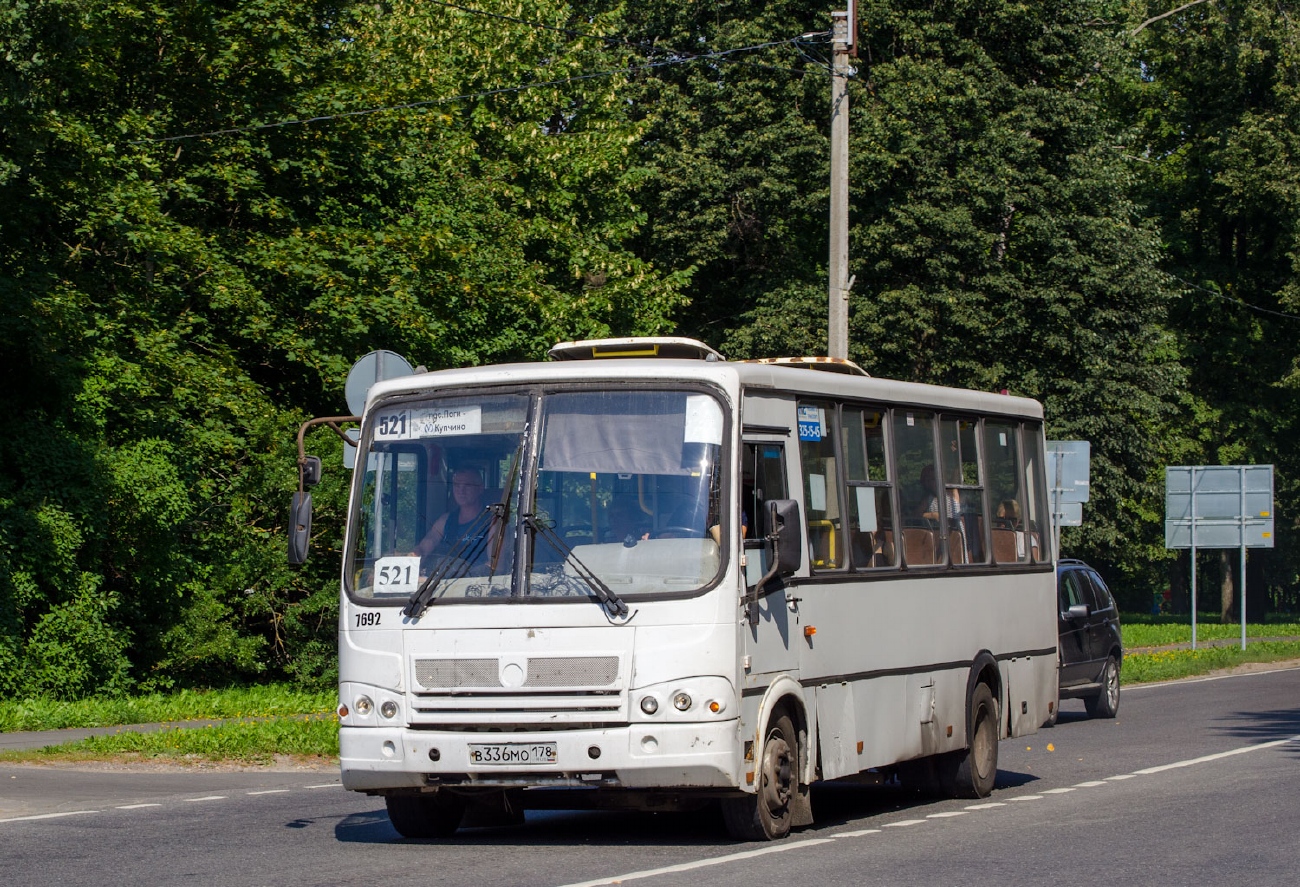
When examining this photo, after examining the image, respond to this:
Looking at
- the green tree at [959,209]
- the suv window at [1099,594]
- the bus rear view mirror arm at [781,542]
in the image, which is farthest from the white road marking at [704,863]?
the green tree at [959,209]

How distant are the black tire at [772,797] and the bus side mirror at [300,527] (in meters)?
2.82

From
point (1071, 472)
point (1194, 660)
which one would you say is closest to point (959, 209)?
point (1071, 472)

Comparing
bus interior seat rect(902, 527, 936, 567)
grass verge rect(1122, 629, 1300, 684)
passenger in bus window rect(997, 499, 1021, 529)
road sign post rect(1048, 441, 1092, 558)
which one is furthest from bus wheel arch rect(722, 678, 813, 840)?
grass verge rect(1122, 629, 1300, 684)

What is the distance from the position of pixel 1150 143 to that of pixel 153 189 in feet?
134

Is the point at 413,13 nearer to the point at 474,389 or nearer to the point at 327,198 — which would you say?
the point at 327,198

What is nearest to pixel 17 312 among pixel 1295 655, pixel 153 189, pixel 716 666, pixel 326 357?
pixel 153 189

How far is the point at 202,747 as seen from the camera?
1752 centimetres

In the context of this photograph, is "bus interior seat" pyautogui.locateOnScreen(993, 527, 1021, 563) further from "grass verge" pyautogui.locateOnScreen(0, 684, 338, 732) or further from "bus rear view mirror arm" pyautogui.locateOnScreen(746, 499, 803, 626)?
"grass verge" pyautogui.locateOnScreen(0, 684, 338, 732)

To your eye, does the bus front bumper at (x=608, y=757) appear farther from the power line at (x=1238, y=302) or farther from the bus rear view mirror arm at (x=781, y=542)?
the power line at (x=1238, y=302)

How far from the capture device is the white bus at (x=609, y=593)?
9977mm

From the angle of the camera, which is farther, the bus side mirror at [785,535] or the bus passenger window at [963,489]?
the bus passenger window at [963,489]

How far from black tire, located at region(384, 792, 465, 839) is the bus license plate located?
125cm

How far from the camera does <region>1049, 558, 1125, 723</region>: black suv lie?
2247 centimetres

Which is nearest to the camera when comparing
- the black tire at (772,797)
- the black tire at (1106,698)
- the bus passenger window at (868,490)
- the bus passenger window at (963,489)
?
the black tire at (772,797)
